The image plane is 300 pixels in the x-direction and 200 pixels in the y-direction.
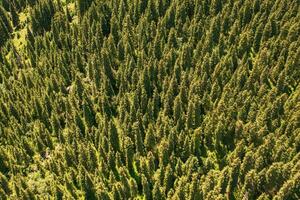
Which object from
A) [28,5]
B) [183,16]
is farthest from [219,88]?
[28,5]

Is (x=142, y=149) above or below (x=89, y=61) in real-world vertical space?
below

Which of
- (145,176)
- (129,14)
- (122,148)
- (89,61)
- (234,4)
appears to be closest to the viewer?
(145,176)

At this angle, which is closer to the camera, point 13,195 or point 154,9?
point 13,195

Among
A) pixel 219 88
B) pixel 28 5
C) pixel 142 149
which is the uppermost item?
pixel 28 5

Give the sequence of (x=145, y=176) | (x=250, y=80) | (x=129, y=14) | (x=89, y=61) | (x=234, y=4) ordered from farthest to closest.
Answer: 1. (x=129, y=14)
2. (x=234, y=4)
3. (x=89, y=61)
4. (x=250, y=80)
5. (x=145, y=176)

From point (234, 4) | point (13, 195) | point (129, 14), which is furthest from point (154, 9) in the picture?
point (13, 195)

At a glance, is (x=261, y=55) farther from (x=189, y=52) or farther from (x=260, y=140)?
(x=260, y=140)
